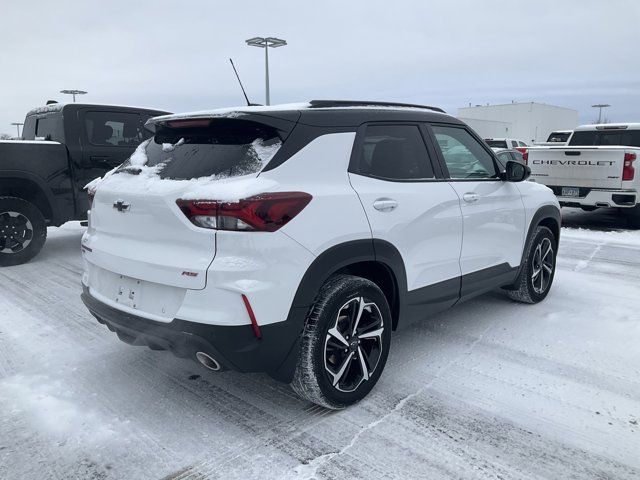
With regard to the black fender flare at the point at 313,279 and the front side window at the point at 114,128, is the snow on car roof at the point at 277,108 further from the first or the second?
the front side window at the point at 114,128

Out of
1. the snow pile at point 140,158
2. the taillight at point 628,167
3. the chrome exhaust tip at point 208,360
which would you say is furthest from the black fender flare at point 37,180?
the taillight at point 628,167

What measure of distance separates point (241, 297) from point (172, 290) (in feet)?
1.34

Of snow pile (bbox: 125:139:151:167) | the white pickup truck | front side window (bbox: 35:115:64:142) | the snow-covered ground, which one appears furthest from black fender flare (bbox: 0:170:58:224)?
the white pickup truck

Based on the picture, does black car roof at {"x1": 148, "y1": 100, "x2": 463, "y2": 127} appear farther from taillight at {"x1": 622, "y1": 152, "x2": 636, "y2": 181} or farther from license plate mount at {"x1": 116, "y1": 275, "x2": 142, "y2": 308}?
taillight at {"x1": 622, "y1": 152, "x2": 636, "y2": 181}

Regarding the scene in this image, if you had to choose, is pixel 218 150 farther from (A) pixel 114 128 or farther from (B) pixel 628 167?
(B) pixel 628 167

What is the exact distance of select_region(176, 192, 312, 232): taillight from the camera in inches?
99.4

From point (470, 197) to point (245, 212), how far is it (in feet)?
6.65

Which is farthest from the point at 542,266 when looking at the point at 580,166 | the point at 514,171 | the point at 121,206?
the point at 580,166

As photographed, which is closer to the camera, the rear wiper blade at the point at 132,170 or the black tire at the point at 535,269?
the rear wiper blade at the point at 132,170

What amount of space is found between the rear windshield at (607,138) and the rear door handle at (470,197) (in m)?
8.63

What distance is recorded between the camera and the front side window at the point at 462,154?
12.7ft

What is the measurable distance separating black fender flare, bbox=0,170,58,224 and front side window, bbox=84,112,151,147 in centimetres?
86

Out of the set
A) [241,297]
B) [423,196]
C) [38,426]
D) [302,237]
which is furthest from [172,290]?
[423,196]

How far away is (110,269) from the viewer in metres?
3.01
